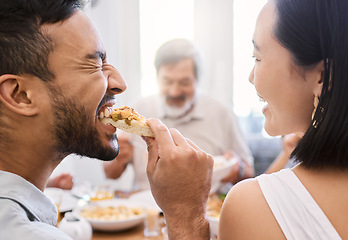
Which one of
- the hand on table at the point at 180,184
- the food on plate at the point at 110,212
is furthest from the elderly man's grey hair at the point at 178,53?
the hand on table at the point at 180,184

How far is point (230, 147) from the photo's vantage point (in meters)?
3.42

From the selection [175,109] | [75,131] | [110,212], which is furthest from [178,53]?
[75,131]

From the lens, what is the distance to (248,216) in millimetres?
918

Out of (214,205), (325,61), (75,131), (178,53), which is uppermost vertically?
(325,61)

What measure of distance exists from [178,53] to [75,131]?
2.22 m

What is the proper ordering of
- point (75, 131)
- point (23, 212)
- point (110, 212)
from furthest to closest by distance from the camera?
point (110, 212) → point (75, 131) → point (23, 212)

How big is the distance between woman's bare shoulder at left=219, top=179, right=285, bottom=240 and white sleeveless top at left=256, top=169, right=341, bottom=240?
18 millimetres

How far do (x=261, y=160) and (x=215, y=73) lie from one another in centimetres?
117

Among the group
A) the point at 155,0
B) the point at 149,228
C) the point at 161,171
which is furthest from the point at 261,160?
the point at 161,171

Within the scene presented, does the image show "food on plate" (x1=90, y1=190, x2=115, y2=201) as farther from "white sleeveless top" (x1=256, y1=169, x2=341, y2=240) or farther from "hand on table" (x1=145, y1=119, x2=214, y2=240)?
"white sleeveless top" (x1=256, y1=169, x2=341, y2=240)

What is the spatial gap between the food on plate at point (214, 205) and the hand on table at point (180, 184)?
60 cm

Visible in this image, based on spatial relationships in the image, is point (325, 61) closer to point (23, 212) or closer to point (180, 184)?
point (180, 184)

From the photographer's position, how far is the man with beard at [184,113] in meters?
3.17

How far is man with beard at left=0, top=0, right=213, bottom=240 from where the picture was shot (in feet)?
3.21
